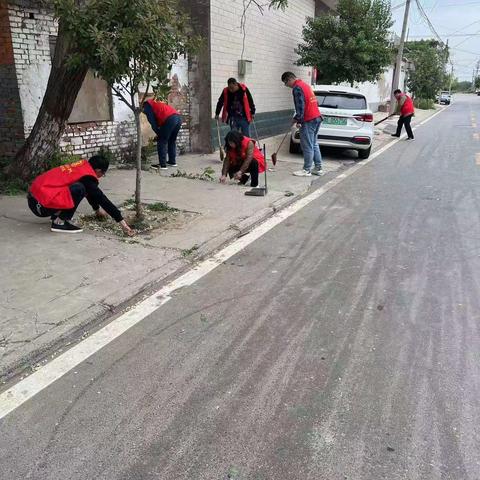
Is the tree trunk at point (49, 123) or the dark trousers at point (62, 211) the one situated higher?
the tree trunk at point (49, 123)

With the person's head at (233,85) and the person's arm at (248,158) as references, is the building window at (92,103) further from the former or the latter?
the person's arm at (248,158)

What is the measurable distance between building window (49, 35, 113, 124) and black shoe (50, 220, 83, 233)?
3.74 meters

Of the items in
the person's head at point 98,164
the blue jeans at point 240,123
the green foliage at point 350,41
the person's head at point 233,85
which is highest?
the green foliage at point 350,41

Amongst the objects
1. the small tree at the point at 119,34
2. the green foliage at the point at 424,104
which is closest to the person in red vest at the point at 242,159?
the small tree at the point at 119,34

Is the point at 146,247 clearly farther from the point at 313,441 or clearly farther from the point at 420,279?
the point at 313,441

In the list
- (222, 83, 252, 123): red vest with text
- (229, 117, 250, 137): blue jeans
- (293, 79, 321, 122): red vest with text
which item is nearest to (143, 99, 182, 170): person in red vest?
(222, 83, 252, 123): red vest with text

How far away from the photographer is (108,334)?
11.9 feet

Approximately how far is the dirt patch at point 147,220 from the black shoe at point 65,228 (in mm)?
229

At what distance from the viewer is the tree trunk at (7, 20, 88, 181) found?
693 centimetres

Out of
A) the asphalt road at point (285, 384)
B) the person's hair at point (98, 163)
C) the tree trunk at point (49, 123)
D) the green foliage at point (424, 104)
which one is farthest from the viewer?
the green foliage at point (424, 104)

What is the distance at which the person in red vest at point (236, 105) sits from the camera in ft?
31.9

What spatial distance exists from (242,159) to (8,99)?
3.80 m

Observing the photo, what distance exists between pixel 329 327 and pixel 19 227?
12.7ft

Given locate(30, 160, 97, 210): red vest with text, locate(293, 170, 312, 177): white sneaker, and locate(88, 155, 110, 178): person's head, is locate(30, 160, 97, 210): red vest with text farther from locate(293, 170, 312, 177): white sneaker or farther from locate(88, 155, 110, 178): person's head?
locate(293, 170, 312, 177): white sneaker
